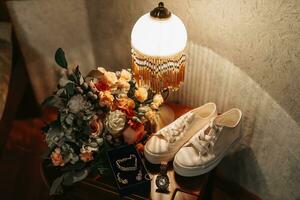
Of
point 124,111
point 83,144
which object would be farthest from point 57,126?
point 124,111

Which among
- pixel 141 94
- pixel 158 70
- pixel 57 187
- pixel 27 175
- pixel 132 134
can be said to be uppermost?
pixel 158 70

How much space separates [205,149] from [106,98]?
1.19 feet

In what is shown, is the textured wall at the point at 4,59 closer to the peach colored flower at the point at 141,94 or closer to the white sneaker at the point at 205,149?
the peach colored flower at the point at 141,94

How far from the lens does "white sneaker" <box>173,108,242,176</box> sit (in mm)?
1146

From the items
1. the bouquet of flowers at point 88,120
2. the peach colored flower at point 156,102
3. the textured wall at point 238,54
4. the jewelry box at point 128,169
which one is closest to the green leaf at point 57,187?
the bouquet of flowers at point 88,120

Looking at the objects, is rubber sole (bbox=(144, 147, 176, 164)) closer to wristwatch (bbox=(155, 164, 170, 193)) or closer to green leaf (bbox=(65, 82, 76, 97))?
wristwatch (bbox=(155, 164, 170, 193))

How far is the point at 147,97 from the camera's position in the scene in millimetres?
1312

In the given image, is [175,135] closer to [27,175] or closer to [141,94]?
[141,94]

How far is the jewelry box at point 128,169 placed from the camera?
1106mm

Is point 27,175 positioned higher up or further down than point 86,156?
further down

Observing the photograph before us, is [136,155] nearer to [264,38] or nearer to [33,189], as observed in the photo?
[264,38]

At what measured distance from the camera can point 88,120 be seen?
1.15 metres

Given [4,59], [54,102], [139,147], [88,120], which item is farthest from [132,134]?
[4,59]

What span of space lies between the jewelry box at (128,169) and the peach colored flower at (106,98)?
15 cm
